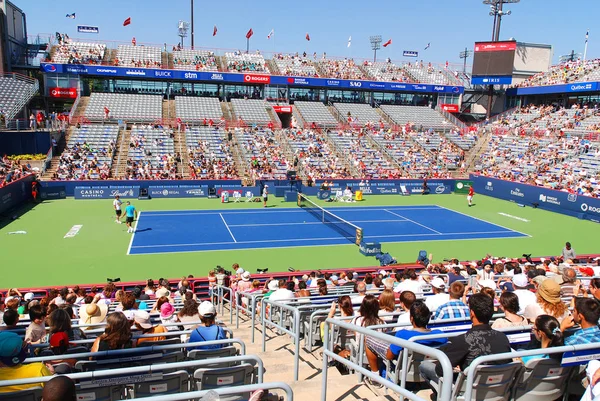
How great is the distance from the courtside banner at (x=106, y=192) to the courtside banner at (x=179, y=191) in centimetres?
122

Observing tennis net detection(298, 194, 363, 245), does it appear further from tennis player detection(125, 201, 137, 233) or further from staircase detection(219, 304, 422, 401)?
staircase detection(219, 304, 422, 401)

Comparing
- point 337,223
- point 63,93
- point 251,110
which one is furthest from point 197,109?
point 337,223

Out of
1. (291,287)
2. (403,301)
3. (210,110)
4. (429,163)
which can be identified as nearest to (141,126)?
(210,110)

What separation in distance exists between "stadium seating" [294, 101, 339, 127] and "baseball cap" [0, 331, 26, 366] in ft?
161

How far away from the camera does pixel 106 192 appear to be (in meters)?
35.2

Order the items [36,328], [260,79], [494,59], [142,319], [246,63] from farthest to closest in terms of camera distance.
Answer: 1. [246,63]
2. [260,79]
3. [494,59]
4. [142,319]
5. [36,328]

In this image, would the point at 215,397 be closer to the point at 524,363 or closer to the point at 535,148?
the point at 524,363

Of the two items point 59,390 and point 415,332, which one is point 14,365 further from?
point 415,332

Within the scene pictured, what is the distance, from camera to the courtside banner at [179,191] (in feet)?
119

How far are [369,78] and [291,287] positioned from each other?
52.8 m

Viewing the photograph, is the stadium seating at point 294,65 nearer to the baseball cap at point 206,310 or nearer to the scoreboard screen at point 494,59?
the scoreboard screen at point 494,59

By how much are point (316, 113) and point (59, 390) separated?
176ft

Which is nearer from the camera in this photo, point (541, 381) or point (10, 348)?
point (10, 348)

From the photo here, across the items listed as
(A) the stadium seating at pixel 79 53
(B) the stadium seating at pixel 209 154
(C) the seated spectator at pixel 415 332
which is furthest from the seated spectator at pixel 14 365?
(A) the stadium seating at pixel 79 53
